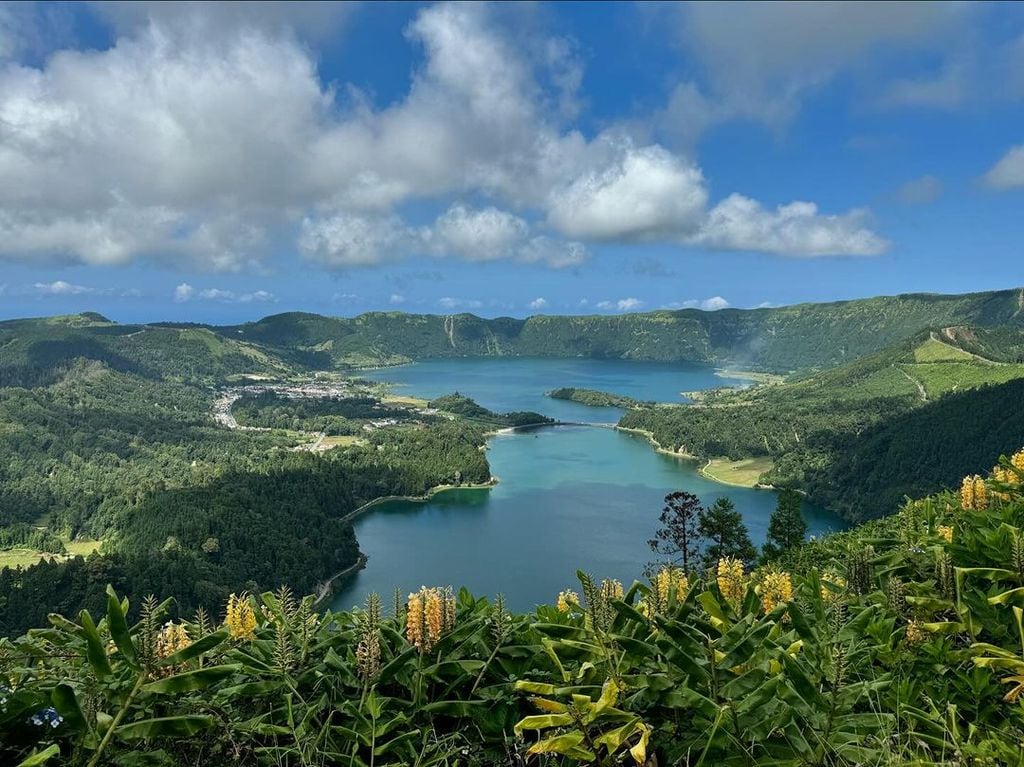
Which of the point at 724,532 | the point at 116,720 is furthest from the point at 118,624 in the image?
the point at 724,532

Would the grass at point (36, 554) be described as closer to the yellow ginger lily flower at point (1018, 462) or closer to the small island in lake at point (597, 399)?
the yellow ginger lily flower at point (1018, 462)

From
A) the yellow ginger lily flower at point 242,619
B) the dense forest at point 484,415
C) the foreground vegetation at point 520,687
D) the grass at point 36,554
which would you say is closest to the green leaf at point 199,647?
the foreground vegetation at point 520,687

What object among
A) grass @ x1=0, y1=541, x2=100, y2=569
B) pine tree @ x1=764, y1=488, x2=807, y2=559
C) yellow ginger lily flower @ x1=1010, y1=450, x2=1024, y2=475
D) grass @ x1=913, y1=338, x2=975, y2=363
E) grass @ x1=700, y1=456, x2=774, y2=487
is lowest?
grass @ x1=0, y1=541, x2=100, y2=569

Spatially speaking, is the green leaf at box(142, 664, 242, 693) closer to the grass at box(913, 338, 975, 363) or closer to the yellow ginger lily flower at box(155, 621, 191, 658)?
the yellow ginger lily flower at box(155, 621, 191, 658)

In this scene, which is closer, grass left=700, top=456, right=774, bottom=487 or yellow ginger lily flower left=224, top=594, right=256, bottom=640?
yellow ginger lily flower left=224, top=594, right=256, bottom=640

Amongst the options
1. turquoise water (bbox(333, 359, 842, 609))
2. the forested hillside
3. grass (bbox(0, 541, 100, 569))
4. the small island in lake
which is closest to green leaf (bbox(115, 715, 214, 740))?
turquoise water (bbox(333, 359, 842, 609))

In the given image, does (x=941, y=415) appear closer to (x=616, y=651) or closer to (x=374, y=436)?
(x=374, y=436)

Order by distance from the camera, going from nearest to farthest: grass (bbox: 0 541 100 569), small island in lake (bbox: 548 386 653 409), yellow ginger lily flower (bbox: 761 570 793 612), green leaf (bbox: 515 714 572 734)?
green leaf (bbox: 515 714 572 734) < yellow ginger lily flower (bbox: 761 570 793 612) < grass (bbox: 0 541 100 569) < small island in lake (bbox: 548 386 653 409)
